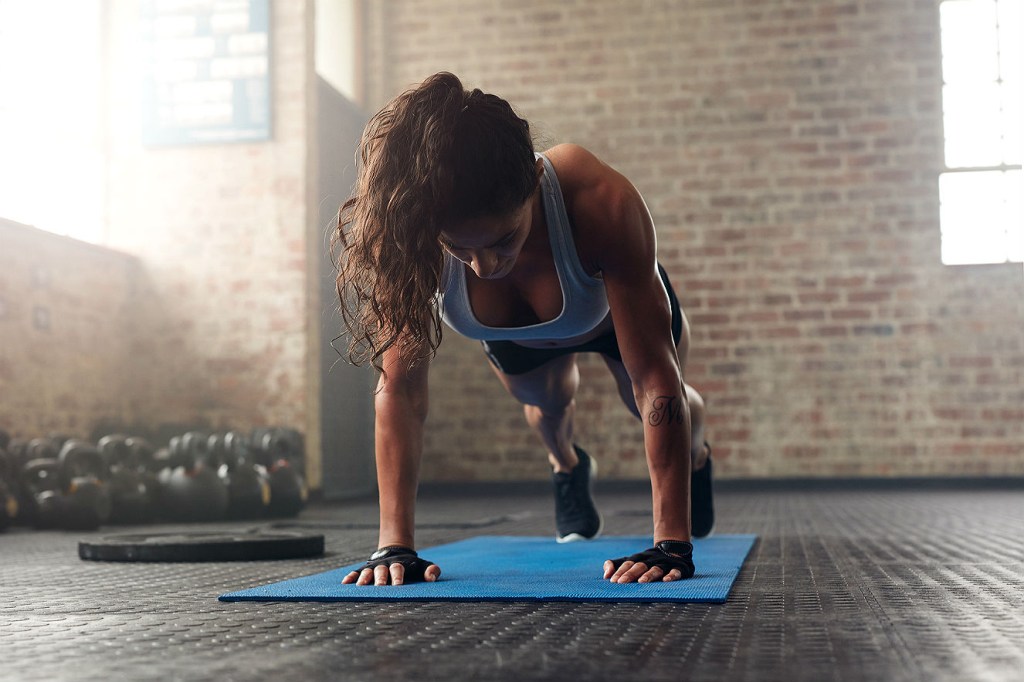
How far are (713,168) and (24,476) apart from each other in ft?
14.6

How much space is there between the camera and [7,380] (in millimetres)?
4754

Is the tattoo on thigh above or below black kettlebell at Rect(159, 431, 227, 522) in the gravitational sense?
above

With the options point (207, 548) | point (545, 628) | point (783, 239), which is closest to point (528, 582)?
point (545, 628)

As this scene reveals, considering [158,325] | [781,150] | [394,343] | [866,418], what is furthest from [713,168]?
[394,343]

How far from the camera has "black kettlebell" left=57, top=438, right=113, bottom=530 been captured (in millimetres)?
3871

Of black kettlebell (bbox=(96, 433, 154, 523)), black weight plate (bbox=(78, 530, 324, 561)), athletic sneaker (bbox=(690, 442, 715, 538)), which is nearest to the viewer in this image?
black weight plate (bbox=(78, 530, 324, 561))

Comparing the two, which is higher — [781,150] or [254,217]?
[781,150]

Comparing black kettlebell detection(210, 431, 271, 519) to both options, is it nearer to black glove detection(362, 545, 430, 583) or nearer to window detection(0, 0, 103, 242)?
window detection(0, 0, 103, 242)

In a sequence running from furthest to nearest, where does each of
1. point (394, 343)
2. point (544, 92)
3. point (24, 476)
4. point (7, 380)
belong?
1. point (544, 92)
2. point (7, 380)
3. point (24, 476)
4. point (394, 343)

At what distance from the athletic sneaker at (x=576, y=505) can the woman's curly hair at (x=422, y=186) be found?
1247mm

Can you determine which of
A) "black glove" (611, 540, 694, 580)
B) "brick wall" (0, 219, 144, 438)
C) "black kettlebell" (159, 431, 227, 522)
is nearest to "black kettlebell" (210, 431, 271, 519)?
"black kettlebell" (159, 431, 227, 522)

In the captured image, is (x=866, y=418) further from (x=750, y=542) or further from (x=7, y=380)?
(x=7, y=380)

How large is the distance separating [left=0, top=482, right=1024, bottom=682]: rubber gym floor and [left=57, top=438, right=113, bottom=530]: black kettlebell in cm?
128

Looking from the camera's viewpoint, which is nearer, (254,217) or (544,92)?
(254,217)
